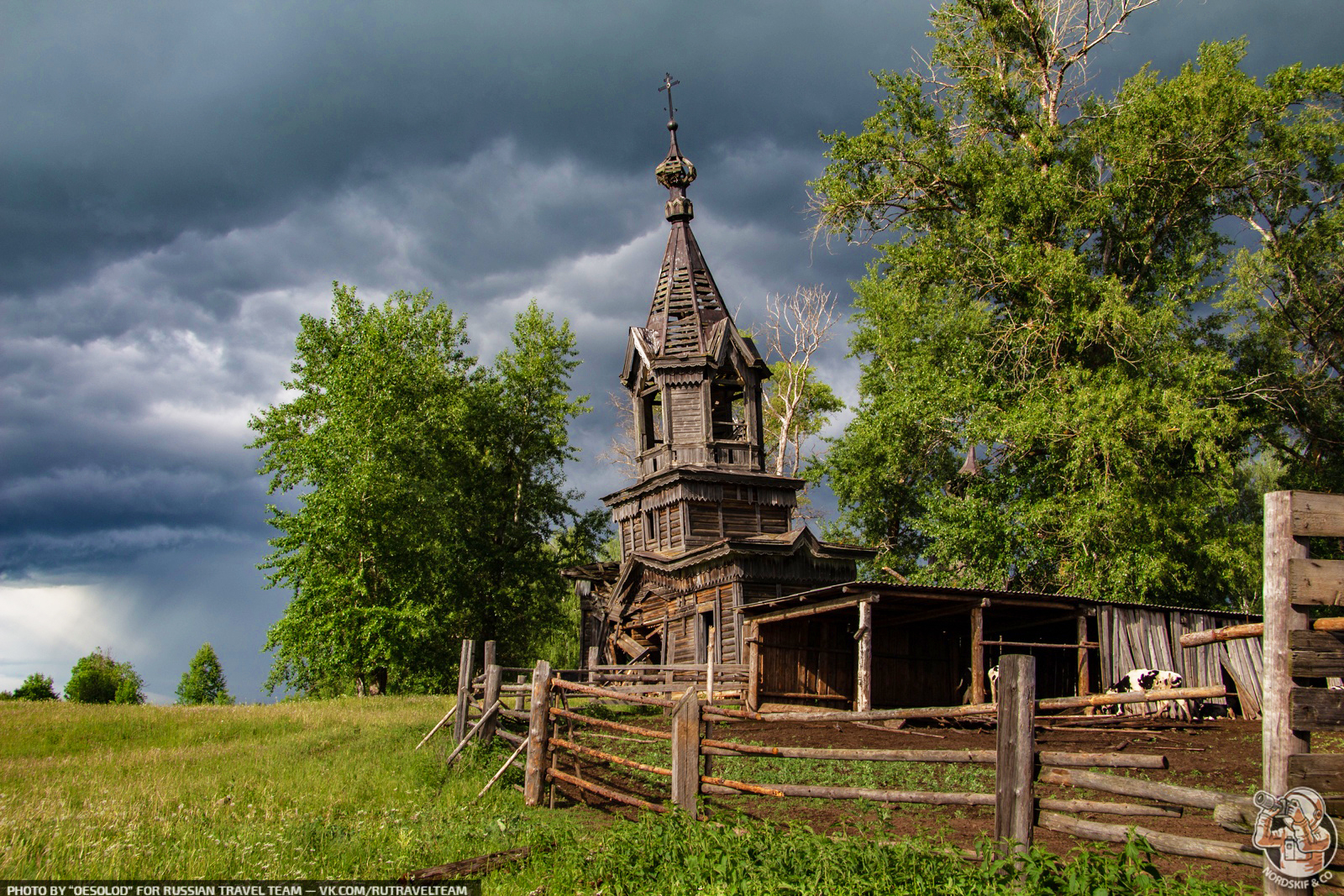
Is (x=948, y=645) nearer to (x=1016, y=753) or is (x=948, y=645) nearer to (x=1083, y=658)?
(x=1083, y=658)

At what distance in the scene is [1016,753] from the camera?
6953mm

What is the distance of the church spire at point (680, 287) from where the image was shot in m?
33.3

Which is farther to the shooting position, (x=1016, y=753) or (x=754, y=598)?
(x=754, y=598)

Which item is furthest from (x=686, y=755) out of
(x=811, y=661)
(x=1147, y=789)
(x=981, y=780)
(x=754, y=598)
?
(x=754, y=598)

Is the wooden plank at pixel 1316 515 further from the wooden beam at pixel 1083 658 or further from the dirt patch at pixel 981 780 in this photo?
the wooden beam at pixel 1083 658

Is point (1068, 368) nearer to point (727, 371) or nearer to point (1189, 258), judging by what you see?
point (1189, 258)

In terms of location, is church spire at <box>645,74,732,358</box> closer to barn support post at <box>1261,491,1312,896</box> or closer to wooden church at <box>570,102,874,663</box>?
wooden church at <box>570,102,874,663</box>

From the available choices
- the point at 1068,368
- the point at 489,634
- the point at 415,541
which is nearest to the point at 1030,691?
the point at 1068,368

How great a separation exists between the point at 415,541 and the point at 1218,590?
2790 cm

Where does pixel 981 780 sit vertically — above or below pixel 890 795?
below

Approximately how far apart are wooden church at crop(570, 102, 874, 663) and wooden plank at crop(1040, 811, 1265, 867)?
20160mm

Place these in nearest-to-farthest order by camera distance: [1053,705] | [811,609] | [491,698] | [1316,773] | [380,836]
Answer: [1316,773]
[1053,705]
[380,836]
[491,698]
[811,609]

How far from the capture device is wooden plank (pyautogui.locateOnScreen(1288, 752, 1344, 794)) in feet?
19.6

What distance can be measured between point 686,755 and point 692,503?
2153 centimetres
